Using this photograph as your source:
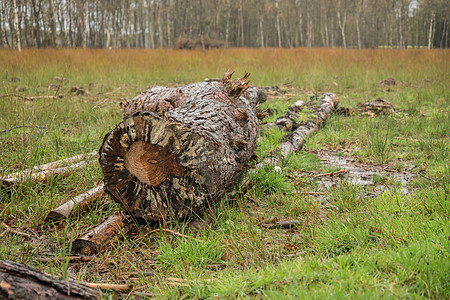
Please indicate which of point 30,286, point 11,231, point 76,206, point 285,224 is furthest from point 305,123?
point 30,286

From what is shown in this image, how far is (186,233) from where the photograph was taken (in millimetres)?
2496

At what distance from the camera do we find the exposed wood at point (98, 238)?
7.49 ft

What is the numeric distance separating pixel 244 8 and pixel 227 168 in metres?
46.7

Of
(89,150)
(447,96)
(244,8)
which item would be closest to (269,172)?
(89,150)

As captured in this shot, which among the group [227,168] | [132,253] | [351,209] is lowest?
[132,253]

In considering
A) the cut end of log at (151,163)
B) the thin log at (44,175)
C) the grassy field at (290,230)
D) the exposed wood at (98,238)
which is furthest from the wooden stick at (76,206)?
the cut end of log at (151,163)

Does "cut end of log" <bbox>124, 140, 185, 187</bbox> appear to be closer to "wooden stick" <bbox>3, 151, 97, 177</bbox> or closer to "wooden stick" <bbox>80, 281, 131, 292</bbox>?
"wooden stick" <bbox>80, 281, 131, 292</bbox>

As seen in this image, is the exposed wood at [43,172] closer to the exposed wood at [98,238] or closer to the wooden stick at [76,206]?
the wooden stick at [76,206]

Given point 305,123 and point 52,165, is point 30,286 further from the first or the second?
point 305,123

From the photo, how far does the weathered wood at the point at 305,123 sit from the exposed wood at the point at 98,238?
2.41 m

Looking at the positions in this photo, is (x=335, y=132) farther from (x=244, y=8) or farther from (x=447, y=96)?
(x=244, y=8)

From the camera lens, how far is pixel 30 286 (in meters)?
1.45

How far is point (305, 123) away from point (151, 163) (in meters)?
3.85

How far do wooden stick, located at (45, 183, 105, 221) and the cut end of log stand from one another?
27.0 inches
